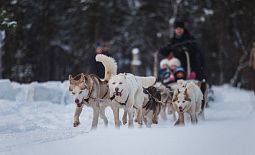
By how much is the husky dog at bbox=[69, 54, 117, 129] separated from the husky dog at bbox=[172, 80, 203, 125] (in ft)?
3.46

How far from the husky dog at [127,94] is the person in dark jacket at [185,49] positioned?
3.24 meters

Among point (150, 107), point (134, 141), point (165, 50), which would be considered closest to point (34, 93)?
point (165, 50)

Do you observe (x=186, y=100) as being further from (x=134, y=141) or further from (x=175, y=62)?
(x=175, y=62)

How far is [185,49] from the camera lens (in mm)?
11258

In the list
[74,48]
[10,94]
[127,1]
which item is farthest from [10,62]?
[10,94]

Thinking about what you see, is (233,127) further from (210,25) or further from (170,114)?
(210,25)

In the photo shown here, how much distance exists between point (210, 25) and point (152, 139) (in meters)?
26.6

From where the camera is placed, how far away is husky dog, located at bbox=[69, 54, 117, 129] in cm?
715

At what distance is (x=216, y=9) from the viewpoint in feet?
97.5

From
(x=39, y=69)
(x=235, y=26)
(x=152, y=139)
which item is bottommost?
(x=152, y=139)

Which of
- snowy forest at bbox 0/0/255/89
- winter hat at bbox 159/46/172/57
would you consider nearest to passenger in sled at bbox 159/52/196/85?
winter hat at bbox 159/46/172/57

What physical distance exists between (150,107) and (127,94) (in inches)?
42.3

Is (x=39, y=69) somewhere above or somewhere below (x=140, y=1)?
below

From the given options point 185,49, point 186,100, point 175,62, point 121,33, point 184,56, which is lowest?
point 186,100
